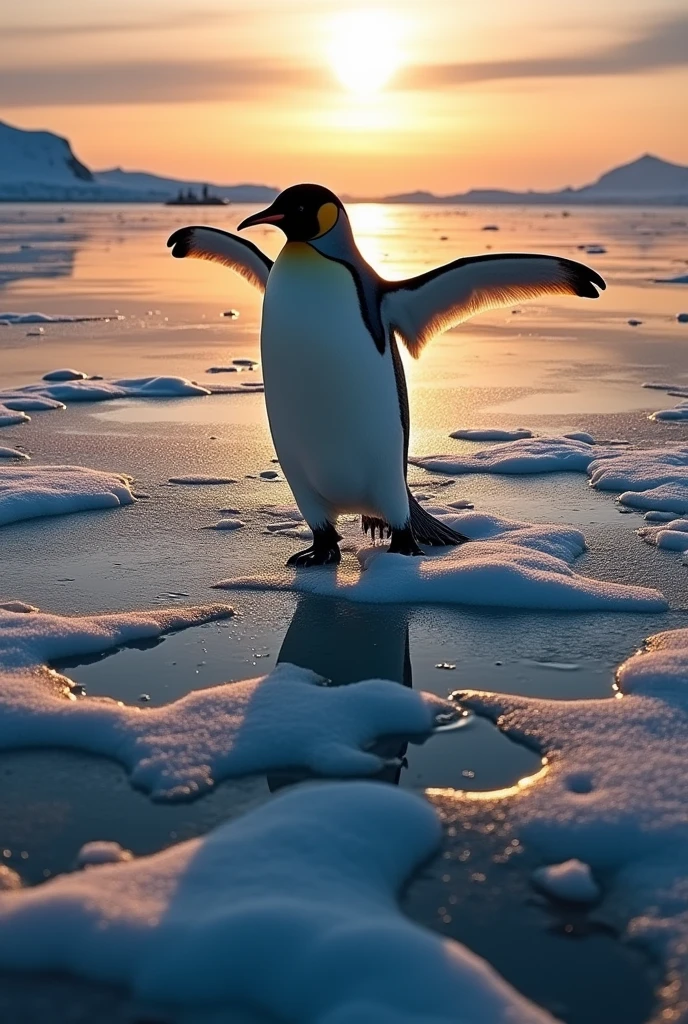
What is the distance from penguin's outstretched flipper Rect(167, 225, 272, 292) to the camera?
5473 millimetres

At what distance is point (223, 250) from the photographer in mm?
5594

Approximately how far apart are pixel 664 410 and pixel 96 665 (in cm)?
562

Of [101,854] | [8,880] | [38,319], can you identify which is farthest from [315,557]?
[38,319]

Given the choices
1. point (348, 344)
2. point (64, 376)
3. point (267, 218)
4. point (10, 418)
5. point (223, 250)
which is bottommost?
point (10, 418)

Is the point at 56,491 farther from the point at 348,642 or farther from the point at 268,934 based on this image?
the point at 268,934

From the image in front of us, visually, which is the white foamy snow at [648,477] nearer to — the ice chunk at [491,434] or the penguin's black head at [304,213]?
the ice chunk at [491,434]

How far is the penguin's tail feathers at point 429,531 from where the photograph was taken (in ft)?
16.5

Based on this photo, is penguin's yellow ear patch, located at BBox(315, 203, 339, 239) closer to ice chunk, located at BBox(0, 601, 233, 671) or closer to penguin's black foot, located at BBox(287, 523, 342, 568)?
penguin's black foot, located at BBox(287, 523, 342, 568)

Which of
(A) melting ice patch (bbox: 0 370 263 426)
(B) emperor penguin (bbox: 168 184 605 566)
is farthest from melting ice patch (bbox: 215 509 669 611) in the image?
(A) melting ice patch (bbox: 0 370 263 426)

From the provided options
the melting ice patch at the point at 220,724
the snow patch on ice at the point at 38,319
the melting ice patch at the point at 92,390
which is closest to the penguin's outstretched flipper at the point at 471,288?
the melting ice patch at the point at 220,724

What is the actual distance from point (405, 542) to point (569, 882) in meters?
2.56

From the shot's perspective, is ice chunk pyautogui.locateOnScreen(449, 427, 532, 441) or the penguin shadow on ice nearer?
the penguin shadow on ice

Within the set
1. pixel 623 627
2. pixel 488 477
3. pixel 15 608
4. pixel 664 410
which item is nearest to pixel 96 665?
pixel 15 608

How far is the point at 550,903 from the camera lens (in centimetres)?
239
